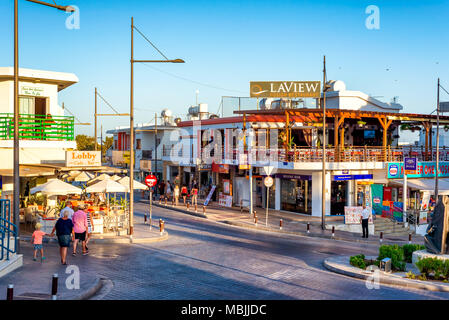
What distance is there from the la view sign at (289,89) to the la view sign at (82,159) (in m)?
16.8

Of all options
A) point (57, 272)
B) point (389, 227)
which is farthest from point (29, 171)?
point (389, 227)

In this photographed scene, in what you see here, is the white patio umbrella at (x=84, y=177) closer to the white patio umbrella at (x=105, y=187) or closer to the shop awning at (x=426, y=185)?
the white patio umbrella at (x=105, y=187)

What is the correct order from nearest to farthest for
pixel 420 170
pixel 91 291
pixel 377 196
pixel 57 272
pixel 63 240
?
pixel 91 291
pixel 57 272
pixel 63 240
pixel 377 196
pixel 420 170

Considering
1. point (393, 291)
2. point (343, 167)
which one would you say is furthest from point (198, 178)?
point (393, 291)

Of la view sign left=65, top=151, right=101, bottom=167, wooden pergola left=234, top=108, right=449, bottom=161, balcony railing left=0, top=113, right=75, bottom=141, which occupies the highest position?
wooden pergola left=234, top=108, right=449, bottom=161

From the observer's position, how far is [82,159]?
77.9ft

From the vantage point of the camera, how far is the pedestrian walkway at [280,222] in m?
24.6

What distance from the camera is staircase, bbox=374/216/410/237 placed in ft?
96.2

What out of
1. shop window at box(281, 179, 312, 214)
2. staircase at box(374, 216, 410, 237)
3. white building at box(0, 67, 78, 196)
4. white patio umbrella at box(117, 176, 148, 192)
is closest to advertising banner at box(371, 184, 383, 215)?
staircase at box(374, 216, 410, 237)

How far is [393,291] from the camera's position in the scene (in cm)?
A: 1300

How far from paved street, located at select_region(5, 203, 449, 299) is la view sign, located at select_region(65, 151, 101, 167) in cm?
528

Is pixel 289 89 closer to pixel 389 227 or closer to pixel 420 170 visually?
pixel 420 170

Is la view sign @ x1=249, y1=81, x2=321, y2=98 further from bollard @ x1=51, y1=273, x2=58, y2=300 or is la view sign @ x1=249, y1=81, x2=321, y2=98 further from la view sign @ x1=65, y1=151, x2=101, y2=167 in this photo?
bollard @ x1=51, y1=273, x2=58, y2=300

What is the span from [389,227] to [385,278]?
56.2ft
